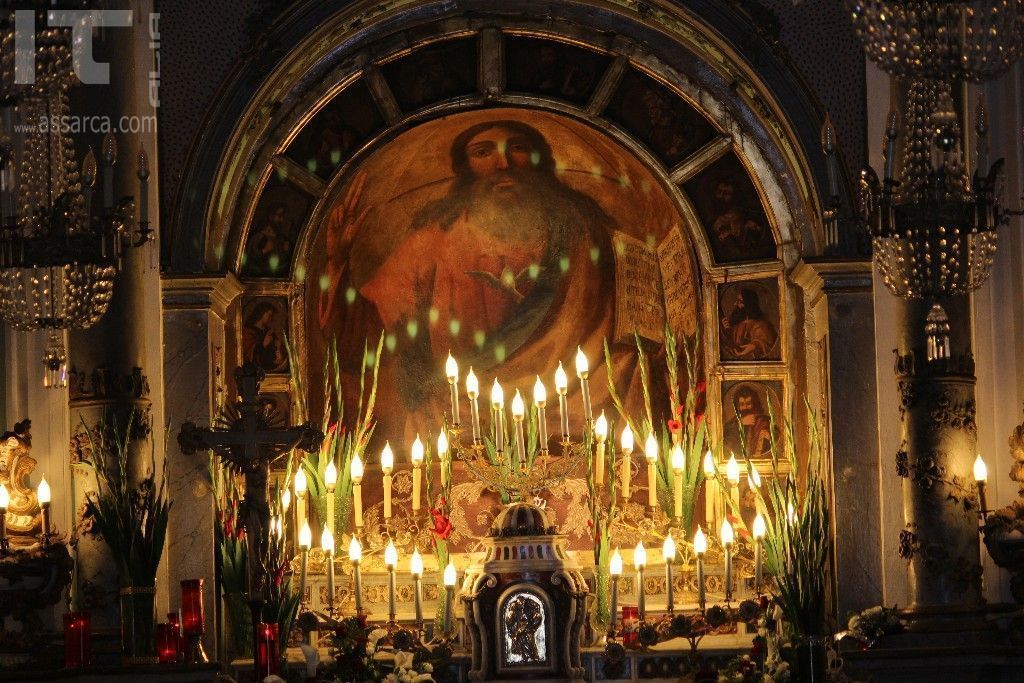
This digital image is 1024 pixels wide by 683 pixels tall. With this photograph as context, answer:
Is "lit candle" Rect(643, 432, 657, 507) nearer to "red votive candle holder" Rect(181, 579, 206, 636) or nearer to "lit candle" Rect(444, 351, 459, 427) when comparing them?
"lit candle" Rect(444, 351, 459, 427)

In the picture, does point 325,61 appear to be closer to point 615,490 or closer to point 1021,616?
point 615,490

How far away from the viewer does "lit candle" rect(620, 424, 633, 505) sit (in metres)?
13.0

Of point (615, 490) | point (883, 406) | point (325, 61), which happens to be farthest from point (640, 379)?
point (325, 61)

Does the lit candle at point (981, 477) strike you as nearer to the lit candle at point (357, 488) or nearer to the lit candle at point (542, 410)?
the lit candle at point (542, 410)

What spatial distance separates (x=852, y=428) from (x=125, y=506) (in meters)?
4.72

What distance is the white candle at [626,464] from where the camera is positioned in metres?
13.0

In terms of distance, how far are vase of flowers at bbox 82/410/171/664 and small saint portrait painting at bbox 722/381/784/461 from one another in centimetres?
422

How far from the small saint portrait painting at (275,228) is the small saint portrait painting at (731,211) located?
2.75 m

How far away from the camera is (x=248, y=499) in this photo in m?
10.3

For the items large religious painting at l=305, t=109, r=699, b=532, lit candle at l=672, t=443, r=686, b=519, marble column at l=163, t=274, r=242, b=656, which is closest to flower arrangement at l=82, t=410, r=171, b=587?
marble column at l=163, t=274, r=242, b=656

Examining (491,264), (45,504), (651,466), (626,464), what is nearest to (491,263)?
(491,264)

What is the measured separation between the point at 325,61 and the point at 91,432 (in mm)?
3427

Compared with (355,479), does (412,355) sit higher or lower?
higher

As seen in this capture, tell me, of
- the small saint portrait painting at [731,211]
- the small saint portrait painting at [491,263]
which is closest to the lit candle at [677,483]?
the small saint portrait painting at [491,263]
